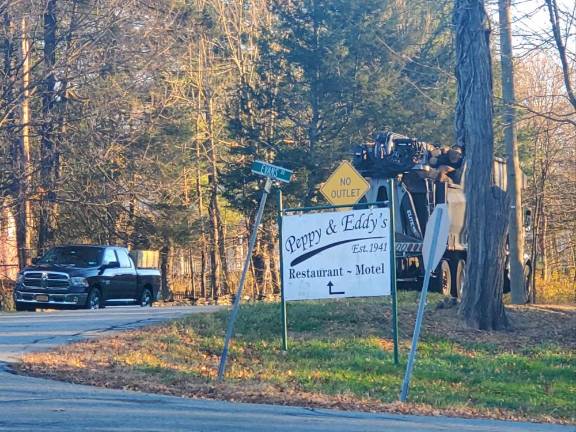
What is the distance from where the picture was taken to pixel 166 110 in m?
36.2

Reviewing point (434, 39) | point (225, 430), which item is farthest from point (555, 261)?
point (225, 430)

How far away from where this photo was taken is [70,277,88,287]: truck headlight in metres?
23.0

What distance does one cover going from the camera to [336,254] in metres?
14.3

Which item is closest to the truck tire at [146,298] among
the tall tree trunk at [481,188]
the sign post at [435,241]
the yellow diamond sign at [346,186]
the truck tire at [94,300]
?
the truck tire at [94,300]

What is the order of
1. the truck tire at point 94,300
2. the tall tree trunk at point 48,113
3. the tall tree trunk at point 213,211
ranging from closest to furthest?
the truck tire at point 94,300 → the tall tree trunk at point 48,113 → the tall tree trunk at point 213,211

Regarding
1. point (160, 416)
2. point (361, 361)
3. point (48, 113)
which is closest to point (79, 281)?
point (48, 113)

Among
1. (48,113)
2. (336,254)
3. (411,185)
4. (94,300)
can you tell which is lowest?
(94,300)

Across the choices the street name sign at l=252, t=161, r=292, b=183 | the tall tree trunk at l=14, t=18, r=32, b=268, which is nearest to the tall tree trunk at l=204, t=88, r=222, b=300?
the tall tree trunk at l=14, t=18, r=32, b=268

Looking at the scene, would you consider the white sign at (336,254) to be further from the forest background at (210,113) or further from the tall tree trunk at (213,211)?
the tall tree trunk at (213,211)

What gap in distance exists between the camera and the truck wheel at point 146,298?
26.7 meters

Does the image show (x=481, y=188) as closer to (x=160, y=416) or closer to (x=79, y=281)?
(x=160, y=416)

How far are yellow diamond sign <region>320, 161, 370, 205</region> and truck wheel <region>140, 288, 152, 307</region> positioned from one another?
29.9 feet

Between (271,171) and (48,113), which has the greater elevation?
(48,113)

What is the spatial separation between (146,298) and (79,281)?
4.11 meters
